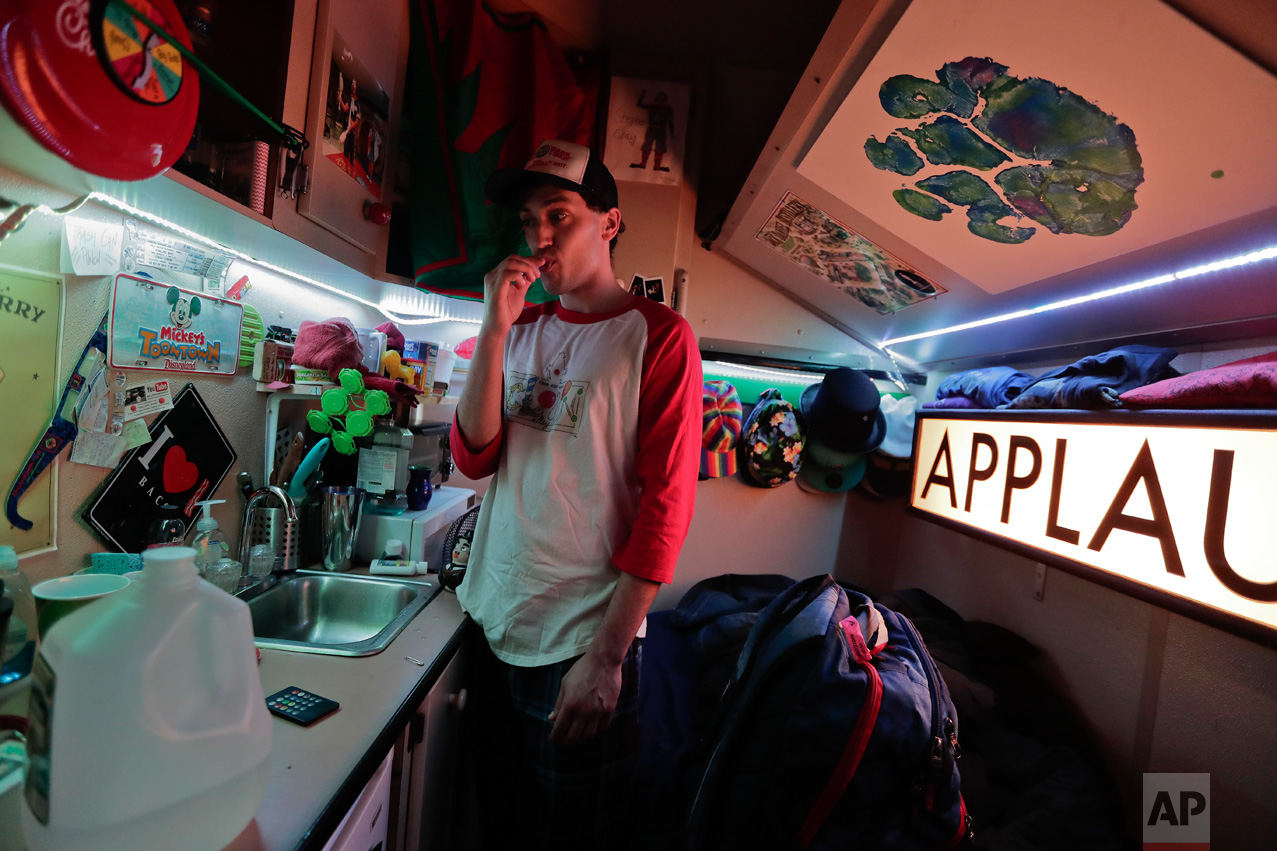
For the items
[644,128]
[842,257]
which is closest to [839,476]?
[842,257]

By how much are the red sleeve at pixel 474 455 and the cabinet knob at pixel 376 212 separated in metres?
0.63

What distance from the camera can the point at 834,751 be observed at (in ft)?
3.05

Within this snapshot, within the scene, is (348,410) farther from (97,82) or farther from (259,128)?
(97,82)

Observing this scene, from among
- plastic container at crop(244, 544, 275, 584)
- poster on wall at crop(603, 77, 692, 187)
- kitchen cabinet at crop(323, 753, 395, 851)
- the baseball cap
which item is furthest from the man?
the baseball cap

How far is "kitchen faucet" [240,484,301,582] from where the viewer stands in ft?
4.03

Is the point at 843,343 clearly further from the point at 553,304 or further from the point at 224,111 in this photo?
the point at 224,111

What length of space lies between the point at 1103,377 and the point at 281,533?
5.96 feet

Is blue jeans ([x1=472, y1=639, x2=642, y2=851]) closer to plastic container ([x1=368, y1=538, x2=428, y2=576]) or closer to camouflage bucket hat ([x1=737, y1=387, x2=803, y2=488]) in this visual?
plastic container ([x1=368, y1=538, x2=428, y2=576])

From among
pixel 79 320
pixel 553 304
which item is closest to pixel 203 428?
pixel 79 320

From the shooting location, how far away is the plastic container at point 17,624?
621mm

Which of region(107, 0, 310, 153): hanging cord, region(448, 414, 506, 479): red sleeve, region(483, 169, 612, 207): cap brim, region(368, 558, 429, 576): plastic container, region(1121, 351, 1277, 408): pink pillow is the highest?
region(483, 169, 612, 207): cap brim

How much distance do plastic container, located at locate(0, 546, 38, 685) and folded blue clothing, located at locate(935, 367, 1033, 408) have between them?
1809mm

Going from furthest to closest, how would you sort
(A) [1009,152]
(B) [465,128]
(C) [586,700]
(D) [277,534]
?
(B) [465,128] → (D) [277,534] → (A) [1009,152] → (C) [586,700]

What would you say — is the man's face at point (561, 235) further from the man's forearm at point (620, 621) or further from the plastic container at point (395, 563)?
the plastic container at point (395, 563)
